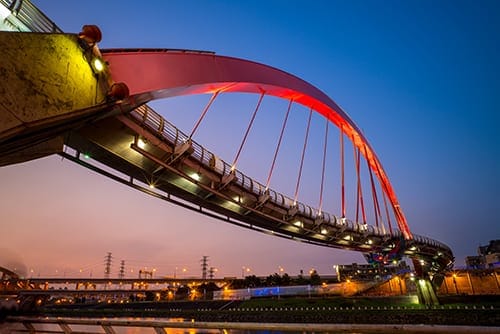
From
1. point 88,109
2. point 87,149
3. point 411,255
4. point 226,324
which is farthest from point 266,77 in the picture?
point 411,255

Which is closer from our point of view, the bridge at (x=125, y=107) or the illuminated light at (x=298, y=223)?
the bridge at (x=125, y=107)

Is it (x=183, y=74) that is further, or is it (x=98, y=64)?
(x=183, y=74)

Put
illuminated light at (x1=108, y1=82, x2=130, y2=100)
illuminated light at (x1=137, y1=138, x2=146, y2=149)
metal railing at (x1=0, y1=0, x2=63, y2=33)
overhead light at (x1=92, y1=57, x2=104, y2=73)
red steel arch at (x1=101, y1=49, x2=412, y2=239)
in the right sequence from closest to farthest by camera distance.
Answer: metal railing at (x1=0, y1=0, x2=63, y2=33)
overhead light at (x1=92, y1=57, x2=104, y2=73)
illuminated light at (x1=108, y1=82, x2=130, y2=100)
red steel arch at (x1=101, y1=49, x2=412, y2=239)
illuminated light at (x1=137, y1=138, x2=146, y2=149)

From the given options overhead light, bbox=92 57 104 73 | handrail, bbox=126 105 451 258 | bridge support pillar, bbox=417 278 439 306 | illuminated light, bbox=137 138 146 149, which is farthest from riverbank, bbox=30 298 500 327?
overhead light, bbox=92 57 104 73

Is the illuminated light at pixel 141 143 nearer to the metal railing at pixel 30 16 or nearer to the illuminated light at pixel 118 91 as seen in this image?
the illuminated light at pixel 118 91

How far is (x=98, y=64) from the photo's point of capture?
726 cm

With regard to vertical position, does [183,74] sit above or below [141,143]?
above

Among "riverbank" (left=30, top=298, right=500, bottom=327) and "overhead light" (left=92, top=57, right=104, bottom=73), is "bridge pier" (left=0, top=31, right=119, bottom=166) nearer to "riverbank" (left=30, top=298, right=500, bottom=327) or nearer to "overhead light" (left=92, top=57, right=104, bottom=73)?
"overhead light" (left=92, top=57, right=104, bottom=73)

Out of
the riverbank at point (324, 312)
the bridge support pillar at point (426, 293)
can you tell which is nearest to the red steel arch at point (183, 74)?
the riverbank at point (324, 312)

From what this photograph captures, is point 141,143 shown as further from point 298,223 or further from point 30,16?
point 298,223

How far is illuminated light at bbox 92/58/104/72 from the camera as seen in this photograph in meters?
7.16

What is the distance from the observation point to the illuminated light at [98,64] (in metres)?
7.16

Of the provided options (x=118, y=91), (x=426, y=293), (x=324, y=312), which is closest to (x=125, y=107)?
(x=118, y=91)

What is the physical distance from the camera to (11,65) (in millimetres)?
5316
